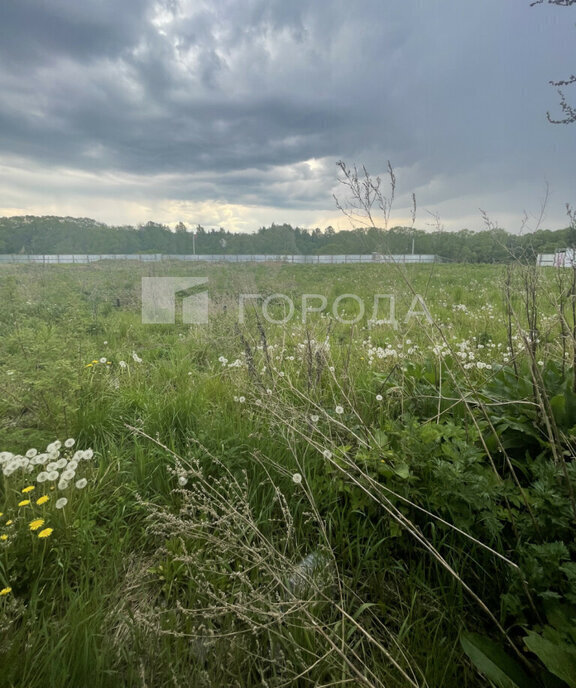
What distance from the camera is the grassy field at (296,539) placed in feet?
3.64

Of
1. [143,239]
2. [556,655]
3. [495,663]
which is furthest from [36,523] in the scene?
[143,239]

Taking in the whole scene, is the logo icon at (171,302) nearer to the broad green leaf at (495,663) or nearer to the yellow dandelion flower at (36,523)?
the yellow dandelion flower at (36,523)

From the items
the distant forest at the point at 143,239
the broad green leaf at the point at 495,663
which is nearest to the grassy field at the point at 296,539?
the broad green leaf at the point at 495,663

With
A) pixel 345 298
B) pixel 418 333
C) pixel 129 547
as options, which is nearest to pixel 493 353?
pixel 418 333

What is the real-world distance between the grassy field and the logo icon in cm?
399

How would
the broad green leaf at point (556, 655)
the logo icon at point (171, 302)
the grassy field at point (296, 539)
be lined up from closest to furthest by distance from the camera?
the broad green leaf at point (556, 655)
the grassy field at point (296, 539)
the logo icon at point (171, 302)

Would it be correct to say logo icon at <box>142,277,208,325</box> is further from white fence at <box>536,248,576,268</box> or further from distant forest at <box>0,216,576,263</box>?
distant forest at <box>0,216,576,263</box>

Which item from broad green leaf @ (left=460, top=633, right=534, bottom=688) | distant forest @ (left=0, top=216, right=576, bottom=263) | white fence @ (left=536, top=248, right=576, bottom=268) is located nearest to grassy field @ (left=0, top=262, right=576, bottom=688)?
broad green leaf @ (left=460, top=633, right=534, bottom=688)

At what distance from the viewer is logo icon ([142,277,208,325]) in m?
6.80

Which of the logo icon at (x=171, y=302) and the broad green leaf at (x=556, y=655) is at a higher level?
the logo icon at (x=171, y=302)

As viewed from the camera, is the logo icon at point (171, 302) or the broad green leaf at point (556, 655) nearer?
the broad green leaf at point (556, 655)

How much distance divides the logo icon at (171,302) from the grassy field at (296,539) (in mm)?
3988

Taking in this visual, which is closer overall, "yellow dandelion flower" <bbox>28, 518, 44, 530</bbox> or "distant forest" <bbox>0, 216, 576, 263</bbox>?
"yellow dandelion flower" <bbox>28, 518, 44, 530</bbox>

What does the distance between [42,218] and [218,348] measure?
29.6m
